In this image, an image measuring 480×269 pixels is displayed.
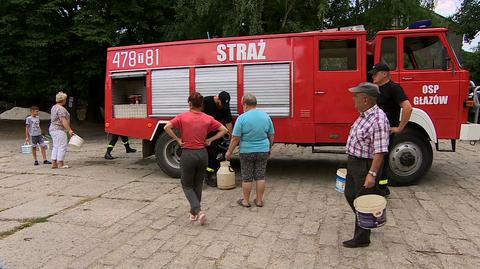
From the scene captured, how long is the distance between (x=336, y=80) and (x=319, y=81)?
0.94 feet

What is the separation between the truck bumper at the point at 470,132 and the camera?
7.38 meters

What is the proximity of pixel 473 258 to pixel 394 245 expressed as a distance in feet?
2.46

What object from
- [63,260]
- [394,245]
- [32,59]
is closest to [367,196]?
[394,245]

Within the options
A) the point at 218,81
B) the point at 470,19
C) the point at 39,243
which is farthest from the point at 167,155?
the point at 470,19

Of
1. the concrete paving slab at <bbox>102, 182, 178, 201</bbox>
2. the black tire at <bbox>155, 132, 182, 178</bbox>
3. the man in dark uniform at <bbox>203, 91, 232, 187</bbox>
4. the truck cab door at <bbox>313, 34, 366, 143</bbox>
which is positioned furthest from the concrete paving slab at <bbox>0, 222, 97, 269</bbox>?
the truck cab door at <bbox>313, 34, 366, 143</bbox>

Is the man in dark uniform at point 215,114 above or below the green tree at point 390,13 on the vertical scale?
below

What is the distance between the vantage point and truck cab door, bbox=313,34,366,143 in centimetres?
760

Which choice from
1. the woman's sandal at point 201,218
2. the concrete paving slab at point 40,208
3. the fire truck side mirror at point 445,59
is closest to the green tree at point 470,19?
the fire truck side mirror at point 445,59

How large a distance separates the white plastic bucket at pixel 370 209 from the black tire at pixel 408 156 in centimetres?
312

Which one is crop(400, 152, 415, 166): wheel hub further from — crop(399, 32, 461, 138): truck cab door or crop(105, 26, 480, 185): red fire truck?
crop(399, 32, 461, 138): truck cab door

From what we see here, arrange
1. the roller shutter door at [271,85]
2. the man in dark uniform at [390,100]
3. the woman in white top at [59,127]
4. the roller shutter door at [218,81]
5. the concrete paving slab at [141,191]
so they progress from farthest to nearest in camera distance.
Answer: the woman in white top at [59,127], the roller shutter door at [218,81], the roller shutter door at [271,85], the concrete paving slab at [141,191], the man in dark uniform at [390,100]

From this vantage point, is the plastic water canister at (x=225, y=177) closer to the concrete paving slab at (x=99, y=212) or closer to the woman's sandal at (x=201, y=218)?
the concrete paving slab at (x=99, y=212)

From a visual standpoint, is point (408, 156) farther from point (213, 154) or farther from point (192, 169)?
point (192, 169)

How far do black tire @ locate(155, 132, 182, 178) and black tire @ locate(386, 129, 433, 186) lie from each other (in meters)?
3.88
